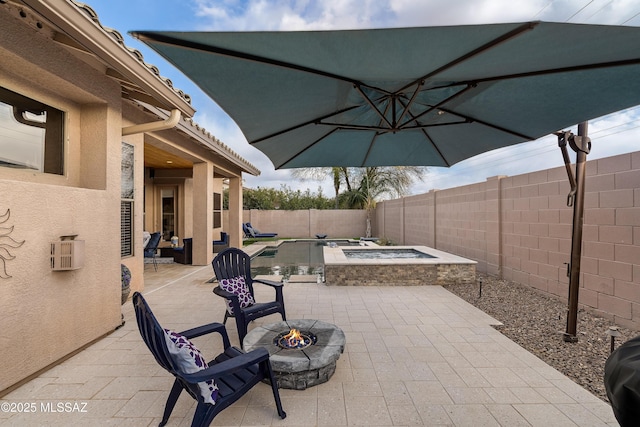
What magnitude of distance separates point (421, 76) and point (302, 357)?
2.35m

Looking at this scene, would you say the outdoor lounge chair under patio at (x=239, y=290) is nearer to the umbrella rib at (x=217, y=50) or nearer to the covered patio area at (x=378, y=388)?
the covered patio area at (x=378, y=388)

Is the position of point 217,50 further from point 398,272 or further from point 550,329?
point 398,272

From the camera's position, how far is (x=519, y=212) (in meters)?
5.55

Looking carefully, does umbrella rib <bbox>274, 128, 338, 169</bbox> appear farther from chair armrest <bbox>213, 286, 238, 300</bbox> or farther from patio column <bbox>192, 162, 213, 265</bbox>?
patio column <bbox>192, 162, 213, 265</bbox>

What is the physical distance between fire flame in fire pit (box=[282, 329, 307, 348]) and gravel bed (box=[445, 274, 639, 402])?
7.87 feet

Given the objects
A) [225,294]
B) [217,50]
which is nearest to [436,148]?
[217,50]

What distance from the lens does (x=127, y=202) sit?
493 centimetres

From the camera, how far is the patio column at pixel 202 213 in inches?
310

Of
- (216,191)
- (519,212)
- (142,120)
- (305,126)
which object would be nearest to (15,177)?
(142,120)

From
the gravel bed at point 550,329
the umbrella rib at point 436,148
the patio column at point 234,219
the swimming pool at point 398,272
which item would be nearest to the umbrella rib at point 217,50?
the umbrella rib at point 436,148

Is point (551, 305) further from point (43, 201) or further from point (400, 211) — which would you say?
point (400, 211)

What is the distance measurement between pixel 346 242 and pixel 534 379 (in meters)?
12.1

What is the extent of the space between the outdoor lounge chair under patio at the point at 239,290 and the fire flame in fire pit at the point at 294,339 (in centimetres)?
75

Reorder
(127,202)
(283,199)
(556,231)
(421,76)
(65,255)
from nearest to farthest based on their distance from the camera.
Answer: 1. (421,76)
2. (65,255)
3. (556,231)
4. (127,202)
5. (283,199)
